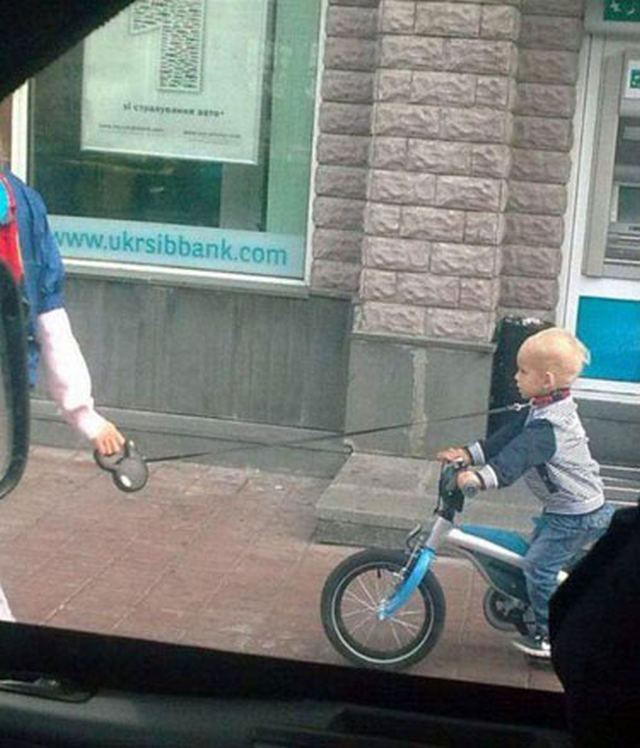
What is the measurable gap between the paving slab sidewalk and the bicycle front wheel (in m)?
0.06

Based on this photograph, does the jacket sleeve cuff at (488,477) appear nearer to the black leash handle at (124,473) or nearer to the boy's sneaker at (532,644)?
the boy's sneaker at (532,644)

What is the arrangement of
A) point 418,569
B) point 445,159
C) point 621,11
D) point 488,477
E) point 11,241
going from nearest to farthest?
point 11,241 < point 488,477 < point 418,569 < point 445,159 < point 621,11

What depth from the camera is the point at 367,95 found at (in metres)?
7.46

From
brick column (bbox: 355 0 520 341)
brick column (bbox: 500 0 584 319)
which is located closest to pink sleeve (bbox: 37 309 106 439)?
brick column (bbox: 355 0 520 341)

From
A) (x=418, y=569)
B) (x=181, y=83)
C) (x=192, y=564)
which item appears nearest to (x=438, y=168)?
(x=181, y=83)

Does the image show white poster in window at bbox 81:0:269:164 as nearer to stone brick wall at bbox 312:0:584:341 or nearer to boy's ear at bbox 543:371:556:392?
stone brick wall at bbox 312:0:584:341

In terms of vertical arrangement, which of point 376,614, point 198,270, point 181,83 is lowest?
point 376,614

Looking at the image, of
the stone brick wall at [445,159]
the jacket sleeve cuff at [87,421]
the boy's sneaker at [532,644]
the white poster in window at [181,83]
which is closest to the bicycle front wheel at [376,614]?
the boy's sneaker at [532,644]

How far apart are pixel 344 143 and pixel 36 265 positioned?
435cm

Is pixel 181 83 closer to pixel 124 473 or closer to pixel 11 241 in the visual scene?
pixel 124 473

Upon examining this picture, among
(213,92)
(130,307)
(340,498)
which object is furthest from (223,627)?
(213,92)

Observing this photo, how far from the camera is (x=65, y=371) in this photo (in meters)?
3.37

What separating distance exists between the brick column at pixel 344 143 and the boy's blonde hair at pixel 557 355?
3.30m

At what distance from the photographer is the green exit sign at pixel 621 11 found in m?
7.46
